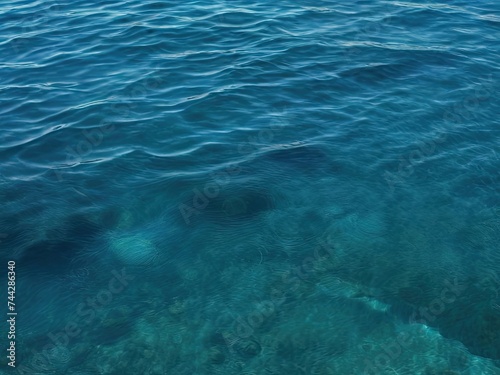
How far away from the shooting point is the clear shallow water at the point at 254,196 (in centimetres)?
1612

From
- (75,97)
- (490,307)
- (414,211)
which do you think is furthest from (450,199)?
(75,97)

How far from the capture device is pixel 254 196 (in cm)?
2111

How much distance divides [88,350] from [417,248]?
1138cm

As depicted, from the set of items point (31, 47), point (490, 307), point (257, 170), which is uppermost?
point (31, 47)

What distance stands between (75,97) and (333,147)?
12.8m

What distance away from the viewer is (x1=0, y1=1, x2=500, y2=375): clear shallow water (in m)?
16.1

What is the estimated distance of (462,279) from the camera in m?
17.8

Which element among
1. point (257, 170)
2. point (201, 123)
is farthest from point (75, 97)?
point (257, 170)

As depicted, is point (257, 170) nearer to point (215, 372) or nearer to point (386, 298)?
point (386, 298)

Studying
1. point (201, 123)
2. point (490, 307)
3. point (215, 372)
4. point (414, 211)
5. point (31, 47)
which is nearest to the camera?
point (215, 372)

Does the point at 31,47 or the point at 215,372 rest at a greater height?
the point at 31,47

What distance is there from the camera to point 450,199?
819 inches

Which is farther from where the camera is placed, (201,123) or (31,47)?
(31,47)

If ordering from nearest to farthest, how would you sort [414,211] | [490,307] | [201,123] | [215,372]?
[215,372] → [490,307] → [414,211] → [201,123]
